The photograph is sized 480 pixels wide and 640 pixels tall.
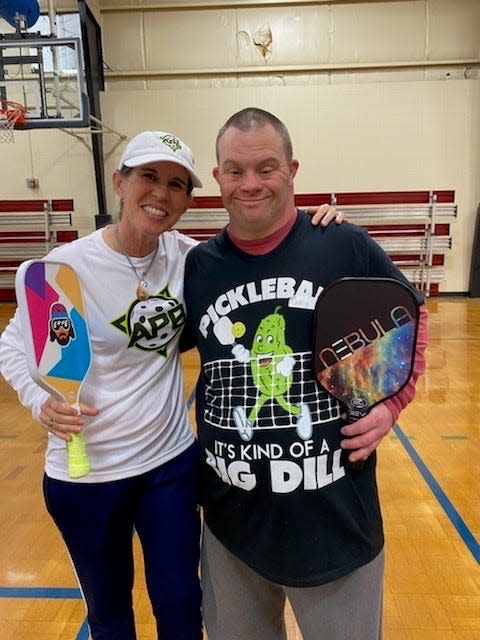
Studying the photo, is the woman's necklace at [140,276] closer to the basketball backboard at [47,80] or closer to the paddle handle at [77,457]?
the paddle handle at [77,457]

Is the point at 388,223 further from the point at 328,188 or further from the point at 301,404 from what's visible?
the point at 301,404

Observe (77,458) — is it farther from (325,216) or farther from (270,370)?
(325,216)

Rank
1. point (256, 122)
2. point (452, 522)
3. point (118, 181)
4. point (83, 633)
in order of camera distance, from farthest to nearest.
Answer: point (452, 522) < point (83, 633) < point (118, 181) < point (256, 122)

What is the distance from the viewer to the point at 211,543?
1.58 m

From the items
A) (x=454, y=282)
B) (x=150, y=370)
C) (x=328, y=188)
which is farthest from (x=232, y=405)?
(x=454, y=282)

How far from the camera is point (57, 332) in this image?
1449 mm

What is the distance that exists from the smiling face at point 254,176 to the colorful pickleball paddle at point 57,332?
492 mm

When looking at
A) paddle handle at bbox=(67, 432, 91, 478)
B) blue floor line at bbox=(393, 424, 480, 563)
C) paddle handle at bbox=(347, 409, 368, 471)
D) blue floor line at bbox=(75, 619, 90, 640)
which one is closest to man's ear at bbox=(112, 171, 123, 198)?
paddle handle at bbox=(67, 432, 91, 478)

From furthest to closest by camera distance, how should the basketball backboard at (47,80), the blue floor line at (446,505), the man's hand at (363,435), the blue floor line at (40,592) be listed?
the basketball backboard at (47,80)
the blue floor line at (446,505)
the blue floor line at (40,592)
the man's hand at (363,435)

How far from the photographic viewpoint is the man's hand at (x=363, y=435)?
135 centimetres

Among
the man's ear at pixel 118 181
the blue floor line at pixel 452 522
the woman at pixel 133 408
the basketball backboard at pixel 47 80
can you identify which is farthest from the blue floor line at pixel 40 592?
the basketball backboard at pixel 47 80

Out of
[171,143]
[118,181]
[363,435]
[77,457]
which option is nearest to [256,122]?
[171,143]

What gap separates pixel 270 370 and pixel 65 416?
555 millimetres

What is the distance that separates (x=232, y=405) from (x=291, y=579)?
47 centimetres
